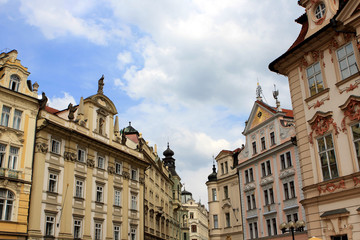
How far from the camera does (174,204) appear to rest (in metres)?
70.0

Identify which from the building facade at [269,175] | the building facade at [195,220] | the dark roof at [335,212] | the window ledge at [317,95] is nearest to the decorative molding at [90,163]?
the building facade at [269,175]

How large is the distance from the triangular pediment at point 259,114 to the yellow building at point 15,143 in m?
24.1

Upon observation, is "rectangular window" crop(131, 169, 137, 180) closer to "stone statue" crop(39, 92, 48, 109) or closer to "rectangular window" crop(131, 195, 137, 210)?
"rectangular window" crop(131, 195, 137, 210)

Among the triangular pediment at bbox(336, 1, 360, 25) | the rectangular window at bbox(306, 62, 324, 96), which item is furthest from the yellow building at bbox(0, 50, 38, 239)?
the triangular pediment at bbox(336, 1, 360, 25)

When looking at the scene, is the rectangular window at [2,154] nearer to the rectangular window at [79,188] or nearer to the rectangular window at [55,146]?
the rectangular window at [55,146]

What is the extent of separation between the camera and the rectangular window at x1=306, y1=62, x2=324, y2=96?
19953 mm

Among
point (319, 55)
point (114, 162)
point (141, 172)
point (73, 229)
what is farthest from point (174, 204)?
point (319, 55)

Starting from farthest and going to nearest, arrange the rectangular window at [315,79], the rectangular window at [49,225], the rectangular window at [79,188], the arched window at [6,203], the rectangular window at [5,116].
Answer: the rectangular window at [79,188] < the rectangular window at [49,225] < the rectangular window at [5,116] < the arched window at [6,203] < the rectangular window at [315,79]

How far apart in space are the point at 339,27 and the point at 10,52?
26.9 m

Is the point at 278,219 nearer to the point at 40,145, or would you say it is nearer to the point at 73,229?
the point at 73,229

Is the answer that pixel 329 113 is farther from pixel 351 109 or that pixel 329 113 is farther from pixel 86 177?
pixel 86 177

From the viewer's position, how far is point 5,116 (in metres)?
30.2

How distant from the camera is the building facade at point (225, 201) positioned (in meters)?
46.2

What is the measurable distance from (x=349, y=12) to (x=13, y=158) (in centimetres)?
2605
